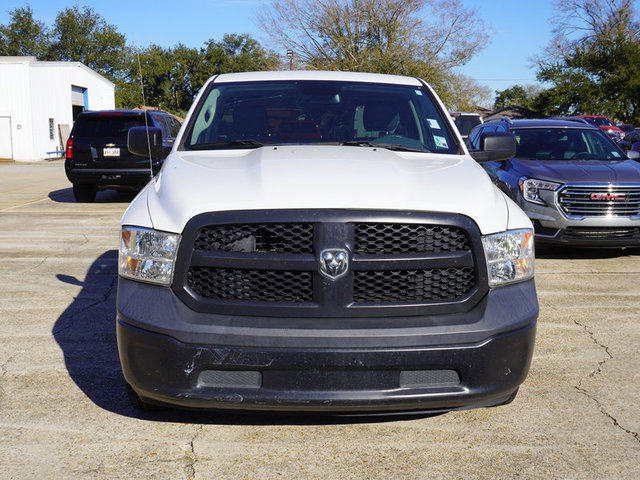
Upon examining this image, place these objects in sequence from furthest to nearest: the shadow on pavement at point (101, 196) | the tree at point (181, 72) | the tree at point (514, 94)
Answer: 1. the tree at point (514, 94)
2. the tree at point (181, 72)
3. the shadow on pavement at point (101, 196)

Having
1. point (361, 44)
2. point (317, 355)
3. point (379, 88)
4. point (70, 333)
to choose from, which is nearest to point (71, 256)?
point (70, 333)

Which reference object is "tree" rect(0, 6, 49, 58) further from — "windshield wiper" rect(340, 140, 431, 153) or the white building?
"windshield wiper" rect(340, 140, 431, 153)

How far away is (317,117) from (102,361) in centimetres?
206

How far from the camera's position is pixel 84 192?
14062mm

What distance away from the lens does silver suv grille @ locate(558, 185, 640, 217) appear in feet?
26.4

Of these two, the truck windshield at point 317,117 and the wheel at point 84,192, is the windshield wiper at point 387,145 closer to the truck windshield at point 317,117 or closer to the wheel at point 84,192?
the truck windshield at point 317,117

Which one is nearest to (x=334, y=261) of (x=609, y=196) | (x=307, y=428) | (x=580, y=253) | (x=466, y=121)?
(x=307, y=428)

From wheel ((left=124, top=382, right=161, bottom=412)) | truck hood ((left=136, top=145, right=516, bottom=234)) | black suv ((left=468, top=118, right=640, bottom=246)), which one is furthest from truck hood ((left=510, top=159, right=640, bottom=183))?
wheel ((left=124, top=382, right=161, bottom=412))

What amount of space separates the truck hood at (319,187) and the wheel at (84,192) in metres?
10.8

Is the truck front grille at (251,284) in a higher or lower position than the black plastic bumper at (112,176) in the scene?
higher

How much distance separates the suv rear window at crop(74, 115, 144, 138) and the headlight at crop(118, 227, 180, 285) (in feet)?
34.4

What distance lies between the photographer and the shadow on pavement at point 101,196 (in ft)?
48.5

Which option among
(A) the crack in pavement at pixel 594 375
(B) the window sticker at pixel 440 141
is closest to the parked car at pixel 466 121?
(A) the crack in pavement at pixel 594 375

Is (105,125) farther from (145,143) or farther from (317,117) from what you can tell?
(317,117)
